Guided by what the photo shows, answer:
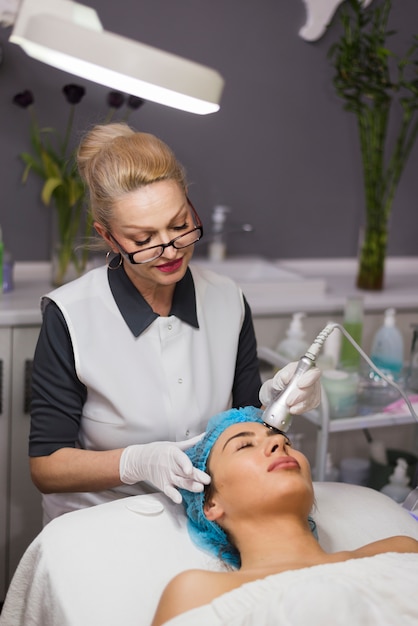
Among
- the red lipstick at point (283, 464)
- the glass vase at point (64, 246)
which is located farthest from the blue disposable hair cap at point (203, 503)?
the glass vase at point (64, 246)

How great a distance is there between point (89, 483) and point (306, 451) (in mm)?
1153

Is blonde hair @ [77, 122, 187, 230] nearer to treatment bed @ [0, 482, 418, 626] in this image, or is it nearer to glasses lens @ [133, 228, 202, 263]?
glasses lens @ [133, 228, 202, 263]

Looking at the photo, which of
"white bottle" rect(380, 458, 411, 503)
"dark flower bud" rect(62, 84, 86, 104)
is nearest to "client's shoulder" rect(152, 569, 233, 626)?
"white bottle" rect(380, 458, 411, 503)

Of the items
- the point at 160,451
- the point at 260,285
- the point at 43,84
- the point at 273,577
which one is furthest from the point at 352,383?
the point at 43,84

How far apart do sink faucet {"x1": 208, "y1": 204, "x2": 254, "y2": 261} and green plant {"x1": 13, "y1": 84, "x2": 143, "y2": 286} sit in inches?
16.4

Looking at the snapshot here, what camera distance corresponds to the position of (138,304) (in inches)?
66.5

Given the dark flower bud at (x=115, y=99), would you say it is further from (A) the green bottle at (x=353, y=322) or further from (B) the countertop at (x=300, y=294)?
(A) the green bottle at (x=353, y=322)

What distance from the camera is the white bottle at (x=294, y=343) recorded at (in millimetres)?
2264

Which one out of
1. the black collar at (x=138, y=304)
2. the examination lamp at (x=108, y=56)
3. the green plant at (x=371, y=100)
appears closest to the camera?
the examination lamp at (x=108, y=56)

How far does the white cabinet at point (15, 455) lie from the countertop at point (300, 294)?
67 millimetres

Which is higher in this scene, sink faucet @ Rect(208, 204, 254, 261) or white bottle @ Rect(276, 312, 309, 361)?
sink faucet @ Rect(208, 204, 254, 261)

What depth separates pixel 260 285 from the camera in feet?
7.92

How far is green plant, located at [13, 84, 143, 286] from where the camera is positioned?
2.29 m

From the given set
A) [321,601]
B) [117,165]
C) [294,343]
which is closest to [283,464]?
[321,601]
